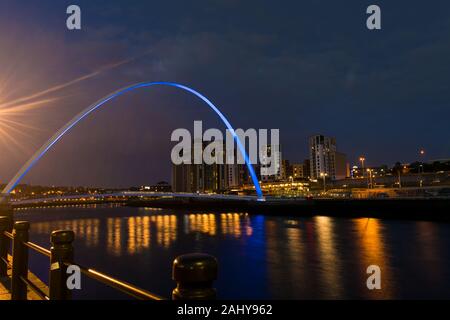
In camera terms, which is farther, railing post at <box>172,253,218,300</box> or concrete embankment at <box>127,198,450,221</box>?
concrete embankment at <box>127,198,450,221</box>

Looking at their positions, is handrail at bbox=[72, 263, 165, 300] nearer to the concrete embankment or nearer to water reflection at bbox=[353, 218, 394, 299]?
water reflection at bbox=[353, 218, 394, 299]

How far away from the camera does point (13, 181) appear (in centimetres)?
6525

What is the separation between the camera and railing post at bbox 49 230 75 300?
360 cm

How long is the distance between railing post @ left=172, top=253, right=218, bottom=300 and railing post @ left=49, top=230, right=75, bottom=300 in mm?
1935

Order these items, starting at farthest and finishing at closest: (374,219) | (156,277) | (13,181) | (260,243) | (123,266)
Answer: (13,181) < (374,219) < (260,243) < (123,266) < (156,277)

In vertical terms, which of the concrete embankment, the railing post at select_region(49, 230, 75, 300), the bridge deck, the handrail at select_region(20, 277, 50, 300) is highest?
the railing post at select_region(49, 230, 75, 300)

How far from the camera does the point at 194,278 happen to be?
6.93 ft

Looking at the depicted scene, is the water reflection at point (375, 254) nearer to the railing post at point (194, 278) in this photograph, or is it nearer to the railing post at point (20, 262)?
the railing post at point (20, 262)

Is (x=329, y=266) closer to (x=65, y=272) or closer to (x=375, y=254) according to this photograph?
(x=375, y=254)

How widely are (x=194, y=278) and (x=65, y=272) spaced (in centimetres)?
209

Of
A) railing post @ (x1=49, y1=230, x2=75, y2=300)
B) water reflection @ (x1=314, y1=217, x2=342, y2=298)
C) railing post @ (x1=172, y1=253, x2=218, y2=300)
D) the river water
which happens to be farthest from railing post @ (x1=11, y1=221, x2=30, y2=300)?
water reflection @ (x1=314, y1=217, x2=342, y2=298)

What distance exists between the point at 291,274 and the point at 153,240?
22.5 m
